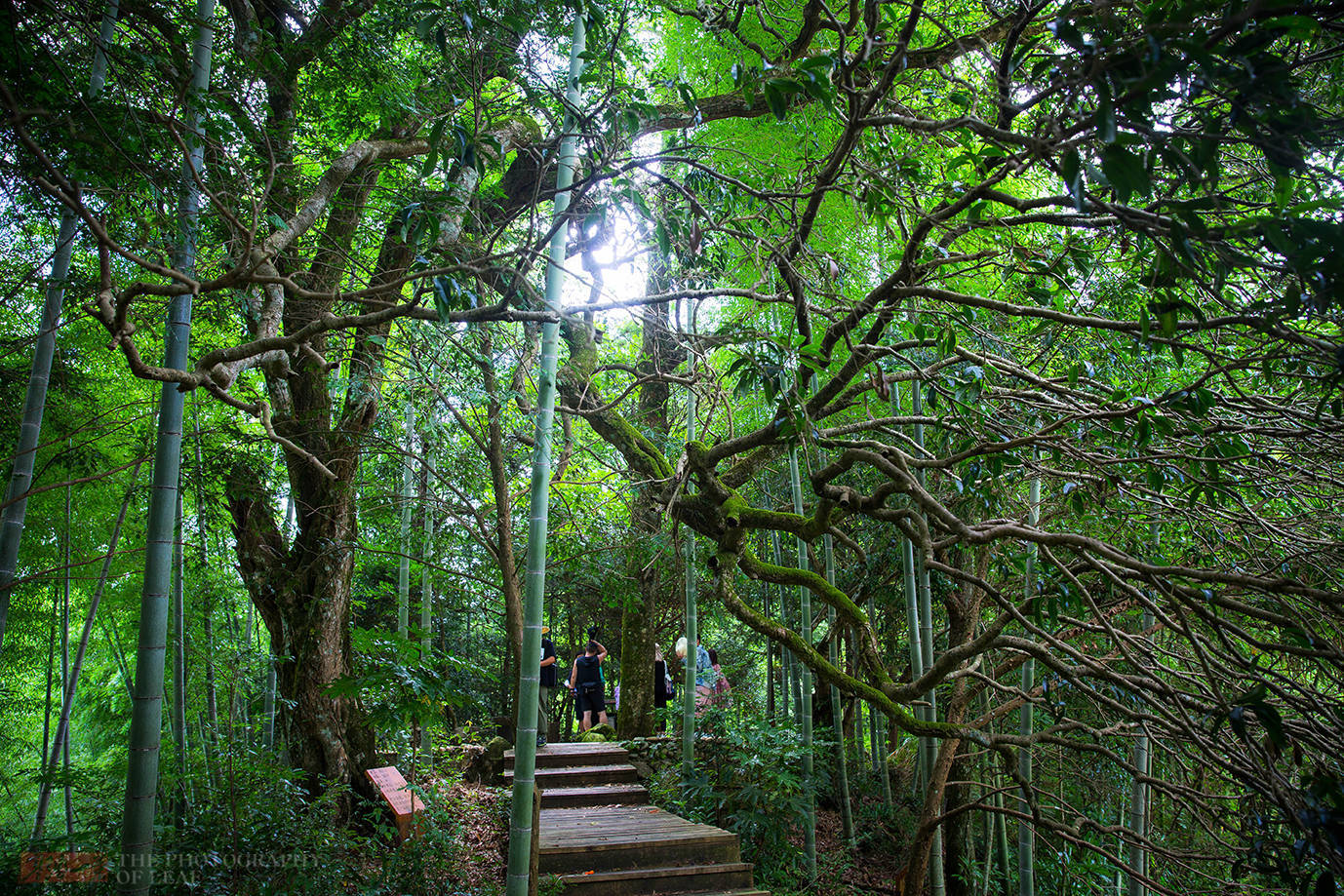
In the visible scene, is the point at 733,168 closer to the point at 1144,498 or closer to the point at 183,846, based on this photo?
the point at 1144,498

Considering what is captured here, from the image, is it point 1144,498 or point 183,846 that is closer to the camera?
point 1144,498

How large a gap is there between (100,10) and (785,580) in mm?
3693

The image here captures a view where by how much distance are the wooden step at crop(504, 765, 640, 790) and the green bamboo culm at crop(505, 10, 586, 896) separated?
2.95m

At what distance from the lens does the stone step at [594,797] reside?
223 inches

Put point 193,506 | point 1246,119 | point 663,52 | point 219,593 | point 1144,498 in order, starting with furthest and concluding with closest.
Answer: point 663,52, point 219,593, point 193,506, point 1144,498, point 1246,119

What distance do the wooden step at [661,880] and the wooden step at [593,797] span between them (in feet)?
4.73

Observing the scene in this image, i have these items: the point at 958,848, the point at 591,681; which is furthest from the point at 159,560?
the point at 591,681

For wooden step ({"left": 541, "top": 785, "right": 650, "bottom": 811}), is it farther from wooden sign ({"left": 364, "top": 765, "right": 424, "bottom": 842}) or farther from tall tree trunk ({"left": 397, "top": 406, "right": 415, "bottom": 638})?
tall tree trunk ({"left": 397, "top": 406, "right": 415, "bottom": 638})

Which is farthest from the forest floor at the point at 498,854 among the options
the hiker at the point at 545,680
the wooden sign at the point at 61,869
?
the wooden sign at the point at 61,869

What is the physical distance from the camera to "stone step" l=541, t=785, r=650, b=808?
566 cm

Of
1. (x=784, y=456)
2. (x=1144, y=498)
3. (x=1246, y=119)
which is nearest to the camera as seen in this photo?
(x=1246, y=119)

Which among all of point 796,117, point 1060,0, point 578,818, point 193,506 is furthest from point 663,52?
point 578,818

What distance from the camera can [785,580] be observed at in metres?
3.77

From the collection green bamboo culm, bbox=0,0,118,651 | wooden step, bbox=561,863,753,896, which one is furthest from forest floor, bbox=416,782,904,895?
green bamboo culm, bbox=0,0,118,651
